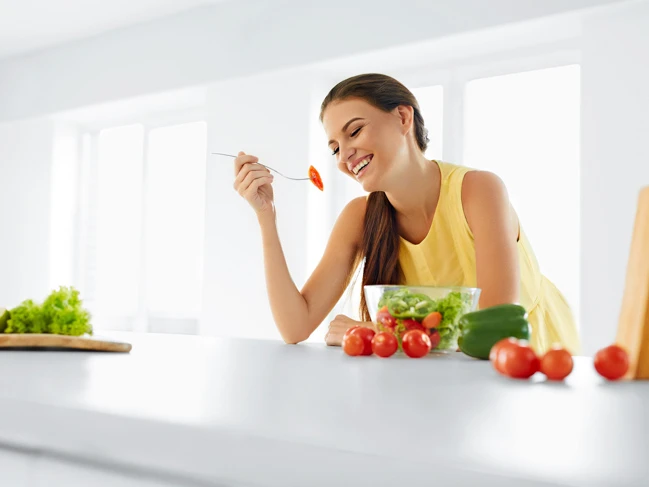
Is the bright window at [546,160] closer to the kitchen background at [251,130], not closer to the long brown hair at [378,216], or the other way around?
the kitchen background at [251,130]

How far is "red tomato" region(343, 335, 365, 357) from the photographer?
1083 mm

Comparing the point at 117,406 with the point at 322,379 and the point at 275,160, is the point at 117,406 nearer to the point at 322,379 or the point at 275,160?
the point at 322,379

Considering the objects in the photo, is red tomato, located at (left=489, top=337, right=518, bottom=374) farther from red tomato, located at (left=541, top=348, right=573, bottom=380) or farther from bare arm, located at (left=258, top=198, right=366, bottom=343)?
bare arm, located at (left=258, top=198, right=366, bottom=343)

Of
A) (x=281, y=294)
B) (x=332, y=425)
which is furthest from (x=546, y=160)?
(x=332, y=425)

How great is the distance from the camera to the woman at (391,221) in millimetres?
1713

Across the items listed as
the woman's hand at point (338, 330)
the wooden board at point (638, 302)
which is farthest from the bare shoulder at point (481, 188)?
the wooden board at point (638, 302)

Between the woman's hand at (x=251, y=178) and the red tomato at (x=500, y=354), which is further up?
the woman's hand at (x=251, y=178)

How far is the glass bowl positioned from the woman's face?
0.66 m

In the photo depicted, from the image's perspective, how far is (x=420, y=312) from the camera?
110cm

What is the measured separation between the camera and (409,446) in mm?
398

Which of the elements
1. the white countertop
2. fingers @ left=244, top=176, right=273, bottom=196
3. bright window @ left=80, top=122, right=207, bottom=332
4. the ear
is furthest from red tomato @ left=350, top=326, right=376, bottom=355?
bright window @ left=80, top=122, right=207, bottom=332

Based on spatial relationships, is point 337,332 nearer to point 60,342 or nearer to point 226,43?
point 60,342

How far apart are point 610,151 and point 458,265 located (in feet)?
7.03

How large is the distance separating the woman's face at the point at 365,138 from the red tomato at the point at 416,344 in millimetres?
746
